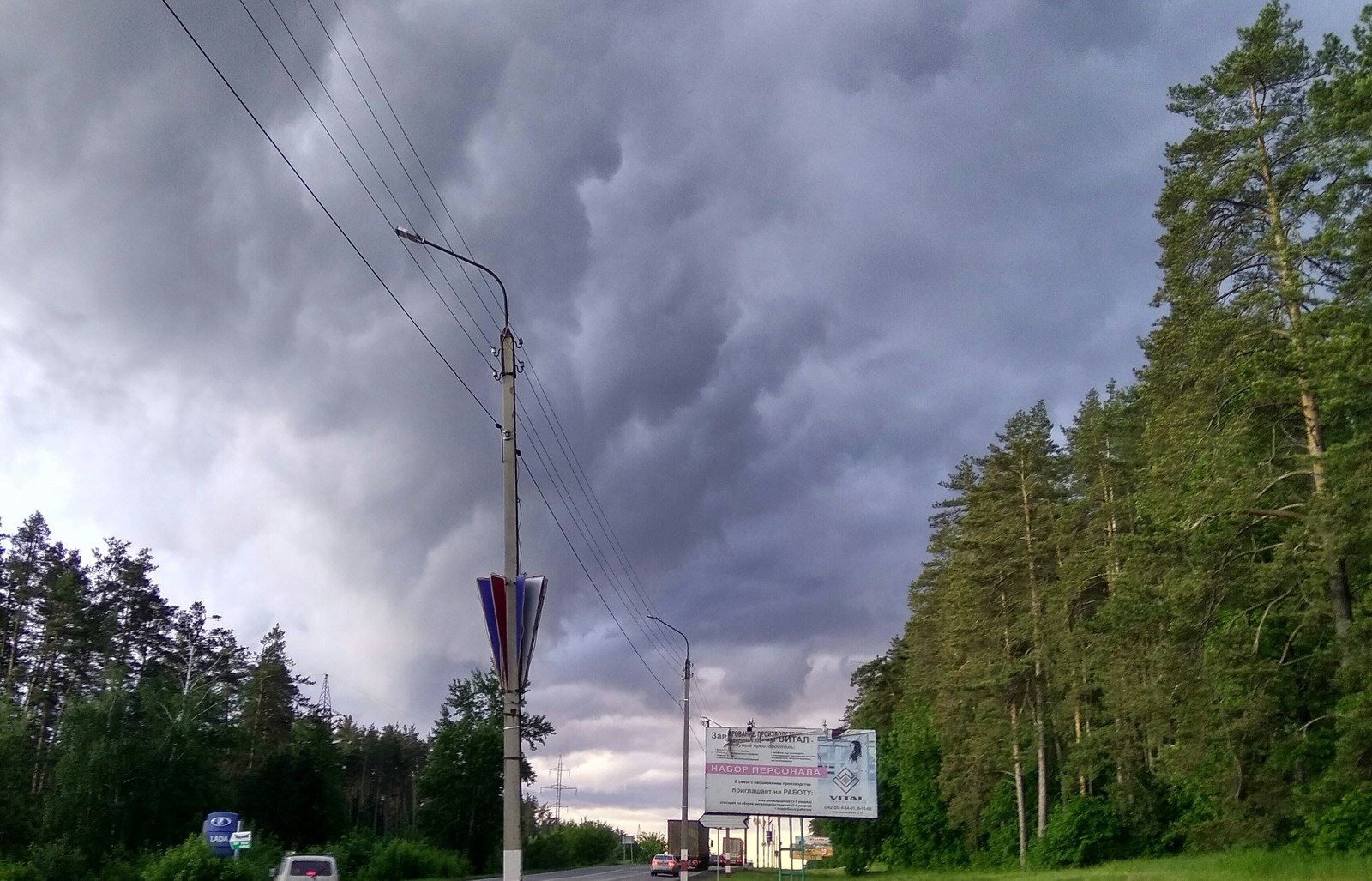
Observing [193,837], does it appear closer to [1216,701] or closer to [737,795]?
[737,795]

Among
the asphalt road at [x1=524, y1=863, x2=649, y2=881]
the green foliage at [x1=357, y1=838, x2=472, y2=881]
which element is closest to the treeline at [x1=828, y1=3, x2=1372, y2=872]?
the asphalt road at [x1=524, y1=863, x2=649, y2=881]

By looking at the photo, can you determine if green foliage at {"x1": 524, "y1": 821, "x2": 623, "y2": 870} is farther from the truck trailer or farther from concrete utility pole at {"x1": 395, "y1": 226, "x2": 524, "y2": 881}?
concrete utility pole at {"x1": 395, "y1": 226, "x2": 524, "y2": 881}

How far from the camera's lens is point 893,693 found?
3674 inches

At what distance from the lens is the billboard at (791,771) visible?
5128cm

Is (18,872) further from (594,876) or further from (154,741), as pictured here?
(594,876)

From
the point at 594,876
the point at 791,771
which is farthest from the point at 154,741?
the point at 791,771

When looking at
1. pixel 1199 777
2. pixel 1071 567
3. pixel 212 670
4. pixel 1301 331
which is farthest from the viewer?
pixel 212 670

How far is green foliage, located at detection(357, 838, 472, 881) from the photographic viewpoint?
58156mm

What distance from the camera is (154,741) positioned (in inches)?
2199

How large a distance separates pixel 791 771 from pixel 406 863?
25.3 m

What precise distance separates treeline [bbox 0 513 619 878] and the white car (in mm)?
11341

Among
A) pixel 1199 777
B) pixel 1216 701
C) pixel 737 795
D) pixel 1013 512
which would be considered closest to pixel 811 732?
pixel 737 795

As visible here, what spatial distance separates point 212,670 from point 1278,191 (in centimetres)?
6666

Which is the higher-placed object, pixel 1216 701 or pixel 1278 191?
pixel 1278 191
